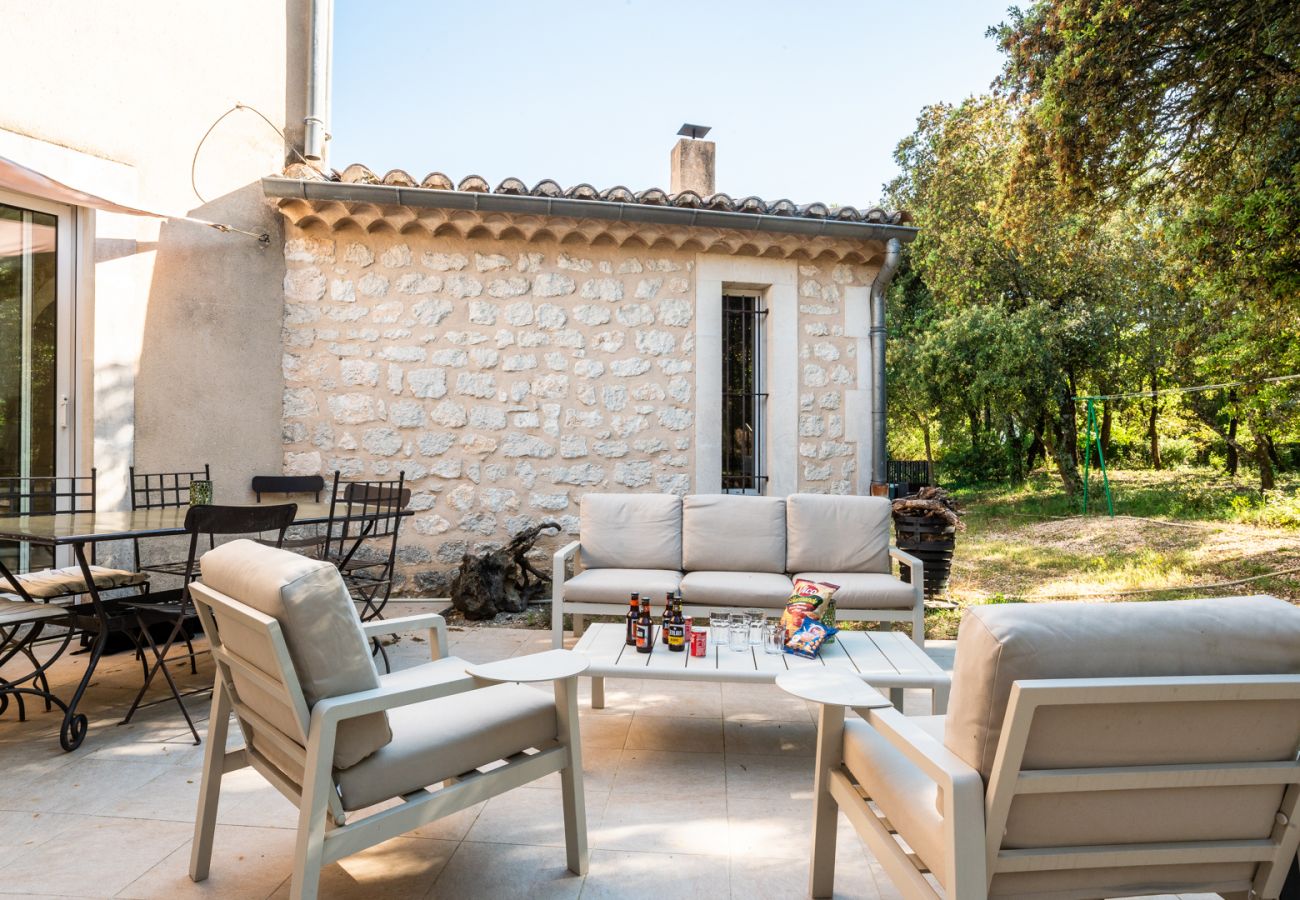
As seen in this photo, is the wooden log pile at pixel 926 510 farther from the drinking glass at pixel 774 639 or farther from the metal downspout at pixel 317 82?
the metal downspout at pixel 317 82

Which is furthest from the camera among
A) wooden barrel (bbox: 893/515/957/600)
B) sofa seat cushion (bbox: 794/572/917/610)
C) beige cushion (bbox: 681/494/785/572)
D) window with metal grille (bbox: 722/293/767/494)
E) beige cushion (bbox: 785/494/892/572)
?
window with metal grille (bbox: 722/293/767/494)

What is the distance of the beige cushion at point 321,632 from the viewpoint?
1702mm

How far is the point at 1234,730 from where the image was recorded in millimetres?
1439

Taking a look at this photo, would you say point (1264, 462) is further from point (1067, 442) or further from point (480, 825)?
point (480, 825)

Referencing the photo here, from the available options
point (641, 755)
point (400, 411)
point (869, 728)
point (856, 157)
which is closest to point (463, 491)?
point (400, 411)

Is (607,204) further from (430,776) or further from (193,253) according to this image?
(430,776)

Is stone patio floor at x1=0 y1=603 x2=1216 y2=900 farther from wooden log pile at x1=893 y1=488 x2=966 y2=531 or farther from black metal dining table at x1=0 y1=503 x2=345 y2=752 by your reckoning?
wooden log pile at x1=893 y1=488 x2=966 y2=531

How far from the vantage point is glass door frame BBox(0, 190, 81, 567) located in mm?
4793

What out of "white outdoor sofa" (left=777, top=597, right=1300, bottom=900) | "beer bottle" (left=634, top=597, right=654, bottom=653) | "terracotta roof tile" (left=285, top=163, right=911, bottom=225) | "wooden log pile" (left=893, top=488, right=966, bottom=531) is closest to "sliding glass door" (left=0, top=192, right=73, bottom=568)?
"terracotta roof tile" (left=285, top=163, right=911, bottom=225)

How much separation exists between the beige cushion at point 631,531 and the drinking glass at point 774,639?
1437 mm

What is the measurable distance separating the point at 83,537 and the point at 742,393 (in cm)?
462

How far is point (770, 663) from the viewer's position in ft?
9.58

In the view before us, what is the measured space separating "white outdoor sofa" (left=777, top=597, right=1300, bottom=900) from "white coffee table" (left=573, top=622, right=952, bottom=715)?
1.16 meters

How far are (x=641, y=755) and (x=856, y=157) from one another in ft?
49.6
